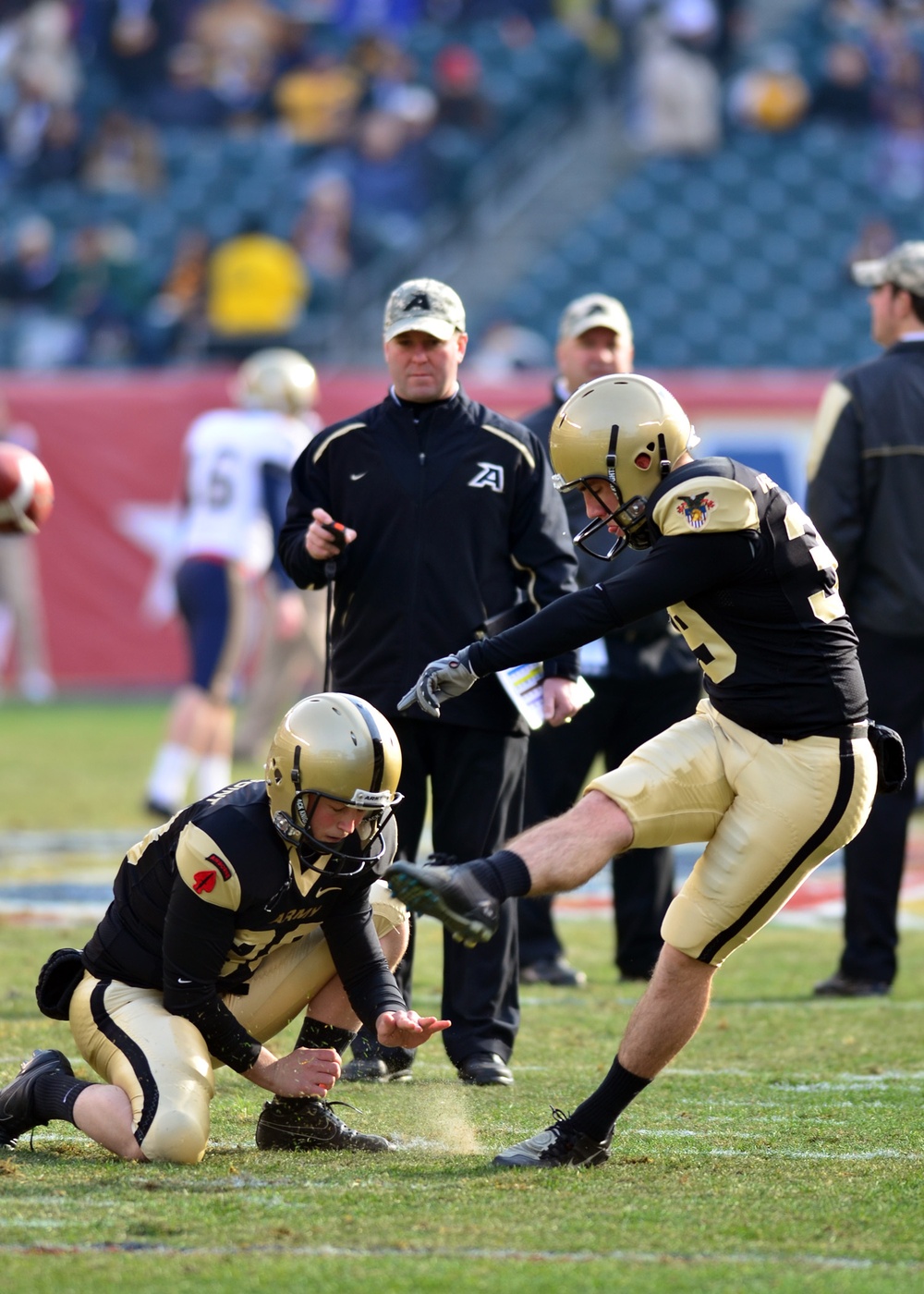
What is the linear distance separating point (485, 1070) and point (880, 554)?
2343 mm

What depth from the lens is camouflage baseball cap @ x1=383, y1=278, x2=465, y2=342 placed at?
17.7ft

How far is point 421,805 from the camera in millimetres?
5465

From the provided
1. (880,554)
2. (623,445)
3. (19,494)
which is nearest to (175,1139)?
(623,445)

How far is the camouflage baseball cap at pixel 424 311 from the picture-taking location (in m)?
5.41

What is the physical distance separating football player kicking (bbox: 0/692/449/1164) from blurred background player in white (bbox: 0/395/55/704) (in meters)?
11.4

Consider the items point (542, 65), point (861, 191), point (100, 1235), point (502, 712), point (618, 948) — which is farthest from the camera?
point (542, 65)

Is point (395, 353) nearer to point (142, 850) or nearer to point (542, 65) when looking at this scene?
point (142, 850)

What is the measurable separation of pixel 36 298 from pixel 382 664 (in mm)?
14853

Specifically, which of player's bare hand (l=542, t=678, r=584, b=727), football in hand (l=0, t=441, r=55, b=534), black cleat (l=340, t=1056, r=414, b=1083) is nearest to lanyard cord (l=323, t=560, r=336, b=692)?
player's bare hand (l=542, t=678, r=584, b=727)

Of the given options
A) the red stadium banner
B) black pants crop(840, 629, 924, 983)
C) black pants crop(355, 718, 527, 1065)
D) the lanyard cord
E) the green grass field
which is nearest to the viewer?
the green grass field

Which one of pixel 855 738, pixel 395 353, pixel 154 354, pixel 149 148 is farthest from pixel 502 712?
pixel 149 148

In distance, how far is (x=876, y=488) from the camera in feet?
21.2

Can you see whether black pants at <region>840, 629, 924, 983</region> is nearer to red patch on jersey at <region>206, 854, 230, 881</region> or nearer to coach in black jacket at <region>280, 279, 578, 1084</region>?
coach in black jacket at <region>280, 279, 578, 1084</region>

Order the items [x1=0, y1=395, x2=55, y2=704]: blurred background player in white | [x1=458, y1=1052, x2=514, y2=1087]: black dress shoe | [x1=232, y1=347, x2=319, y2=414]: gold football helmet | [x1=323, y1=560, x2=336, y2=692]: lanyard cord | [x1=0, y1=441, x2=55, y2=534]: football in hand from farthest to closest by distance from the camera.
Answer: [x1=0, y1=395, x2=55, y2=704]: blurred background player in white, [x1=232, y1=347, x2=319, y2=414]: gold football helmet, [x1=0, y1=441, x2=55, y2=534]: football in hand, [x1=323, y1=560, x2=336, y2=692]: lanyard cord, [x1=458, y1=1052, x2=514, y2=1087]: black dress shoe
